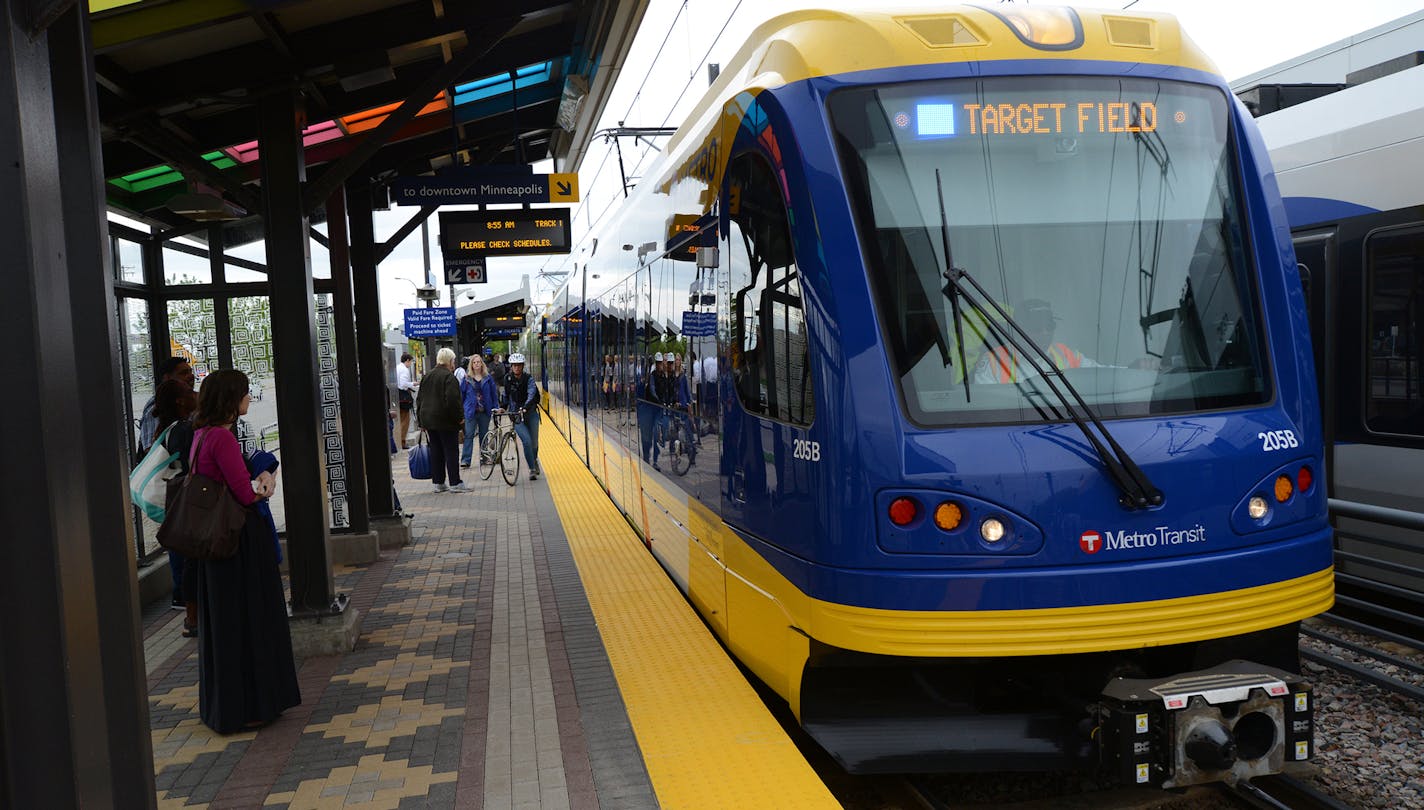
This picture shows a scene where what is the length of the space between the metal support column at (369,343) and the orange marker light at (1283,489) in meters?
7.73

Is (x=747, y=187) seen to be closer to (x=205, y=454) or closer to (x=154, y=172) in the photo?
(x=205, y=454)

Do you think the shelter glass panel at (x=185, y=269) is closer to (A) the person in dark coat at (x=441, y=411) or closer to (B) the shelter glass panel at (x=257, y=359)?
(B) the shelter glass panel at (x=257, y=359)

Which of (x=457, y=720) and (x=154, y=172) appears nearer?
(x=457, y=720)

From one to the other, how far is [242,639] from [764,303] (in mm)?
2924

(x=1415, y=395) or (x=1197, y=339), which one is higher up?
(x=1197, y=339)

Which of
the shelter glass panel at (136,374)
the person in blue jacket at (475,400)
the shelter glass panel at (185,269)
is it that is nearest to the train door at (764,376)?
the shelter glass panel at (136,374)

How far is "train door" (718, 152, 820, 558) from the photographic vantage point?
432cm

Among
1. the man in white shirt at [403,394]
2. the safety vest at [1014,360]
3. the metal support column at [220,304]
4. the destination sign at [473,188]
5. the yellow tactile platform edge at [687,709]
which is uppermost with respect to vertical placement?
the destination sign at [473,188]

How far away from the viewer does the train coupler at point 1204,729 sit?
3668mm

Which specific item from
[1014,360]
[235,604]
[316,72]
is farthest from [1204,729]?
[316,72]

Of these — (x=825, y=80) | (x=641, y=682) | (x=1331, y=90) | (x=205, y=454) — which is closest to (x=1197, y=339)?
(x=825, y=80)

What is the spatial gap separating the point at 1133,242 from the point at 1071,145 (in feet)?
1.45

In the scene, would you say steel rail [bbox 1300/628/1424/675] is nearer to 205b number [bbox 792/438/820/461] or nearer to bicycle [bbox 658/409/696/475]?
205b number [bbox 792/438/820/461]

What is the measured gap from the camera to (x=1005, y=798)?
14.8 feet
